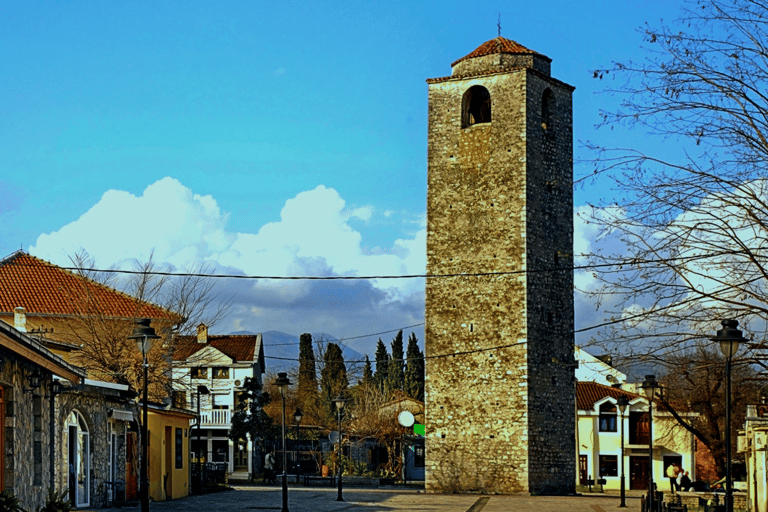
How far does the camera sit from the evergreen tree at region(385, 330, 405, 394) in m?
76.9

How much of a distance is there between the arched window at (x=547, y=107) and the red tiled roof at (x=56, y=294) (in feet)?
47.1

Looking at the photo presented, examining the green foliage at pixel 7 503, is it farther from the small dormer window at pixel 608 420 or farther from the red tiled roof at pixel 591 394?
the small dormer window at pixel 608 420

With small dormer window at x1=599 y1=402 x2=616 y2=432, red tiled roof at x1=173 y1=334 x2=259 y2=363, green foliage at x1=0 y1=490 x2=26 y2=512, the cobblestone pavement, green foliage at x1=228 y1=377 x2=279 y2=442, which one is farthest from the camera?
red tiled roof at x1=173 y1=334 x2=259 y2=363

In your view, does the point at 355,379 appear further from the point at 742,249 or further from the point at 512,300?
the point at 742,249

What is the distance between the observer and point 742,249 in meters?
12.2

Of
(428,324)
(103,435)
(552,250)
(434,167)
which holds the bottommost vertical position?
(103,435)

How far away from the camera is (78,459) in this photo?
71.4ft

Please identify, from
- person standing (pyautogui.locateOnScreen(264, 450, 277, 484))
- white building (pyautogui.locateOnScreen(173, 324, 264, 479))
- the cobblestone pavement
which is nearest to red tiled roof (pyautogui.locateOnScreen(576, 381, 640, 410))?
person standing (pyautogui.locateOnScreen(264, 450, 277, 484))

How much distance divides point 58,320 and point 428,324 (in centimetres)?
1280

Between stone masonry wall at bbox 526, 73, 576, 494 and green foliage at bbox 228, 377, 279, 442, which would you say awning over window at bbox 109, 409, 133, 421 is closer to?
stone masonry wall at bbox 526, 73, 576, 494

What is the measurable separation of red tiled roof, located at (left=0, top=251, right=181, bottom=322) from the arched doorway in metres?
13.8

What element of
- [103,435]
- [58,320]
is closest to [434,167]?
[58,320]

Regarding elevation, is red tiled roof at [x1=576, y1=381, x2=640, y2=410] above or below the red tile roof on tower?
below

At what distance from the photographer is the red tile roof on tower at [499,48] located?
3775 centimetres
